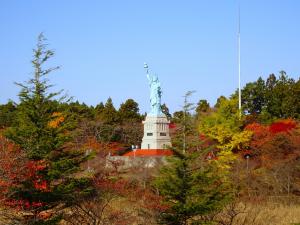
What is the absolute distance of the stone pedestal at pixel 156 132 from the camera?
3616 cm

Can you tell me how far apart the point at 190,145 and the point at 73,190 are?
411 centimetres

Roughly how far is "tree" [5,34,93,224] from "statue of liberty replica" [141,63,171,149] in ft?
62.4

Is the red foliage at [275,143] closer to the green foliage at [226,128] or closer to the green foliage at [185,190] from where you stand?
the green foliage at [226,128]

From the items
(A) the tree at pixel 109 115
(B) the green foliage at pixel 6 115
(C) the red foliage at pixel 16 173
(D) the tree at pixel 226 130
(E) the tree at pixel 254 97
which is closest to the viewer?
(C) the red foliage at pixel 16 173

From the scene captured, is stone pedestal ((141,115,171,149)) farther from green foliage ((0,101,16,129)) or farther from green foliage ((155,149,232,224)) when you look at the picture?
green foliage ((155,149,232,224))

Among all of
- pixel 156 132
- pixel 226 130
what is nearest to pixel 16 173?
pixel 226 130

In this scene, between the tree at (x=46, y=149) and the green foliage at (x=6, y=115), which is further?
the green foliage at (x=6, y=115)

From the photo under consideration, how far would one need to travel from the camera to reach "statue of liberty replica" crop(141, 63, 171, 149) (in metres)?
36.2

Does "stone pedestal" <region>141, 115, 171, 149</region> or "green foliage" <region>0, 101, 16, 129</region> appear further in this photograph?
"green foliage" <region>0, 101, 16, 129</region>

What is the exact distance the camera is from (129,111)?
171 feet

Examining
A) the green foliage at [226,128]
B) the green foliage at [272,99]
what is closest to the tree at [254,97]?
the green foliage at [272,99]

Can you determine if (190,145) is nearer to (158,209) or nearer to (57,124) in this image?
(158,209)

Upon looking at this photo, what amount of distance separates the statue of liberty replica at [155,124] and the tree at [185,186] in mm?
19490

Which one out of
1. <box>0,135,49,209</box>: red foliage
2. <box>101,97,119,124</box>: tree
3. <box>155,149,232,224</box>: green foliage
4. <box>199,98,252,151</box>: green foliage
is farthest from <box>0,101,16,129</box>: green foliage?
<box>155,149,232,224</box>: green foliage
